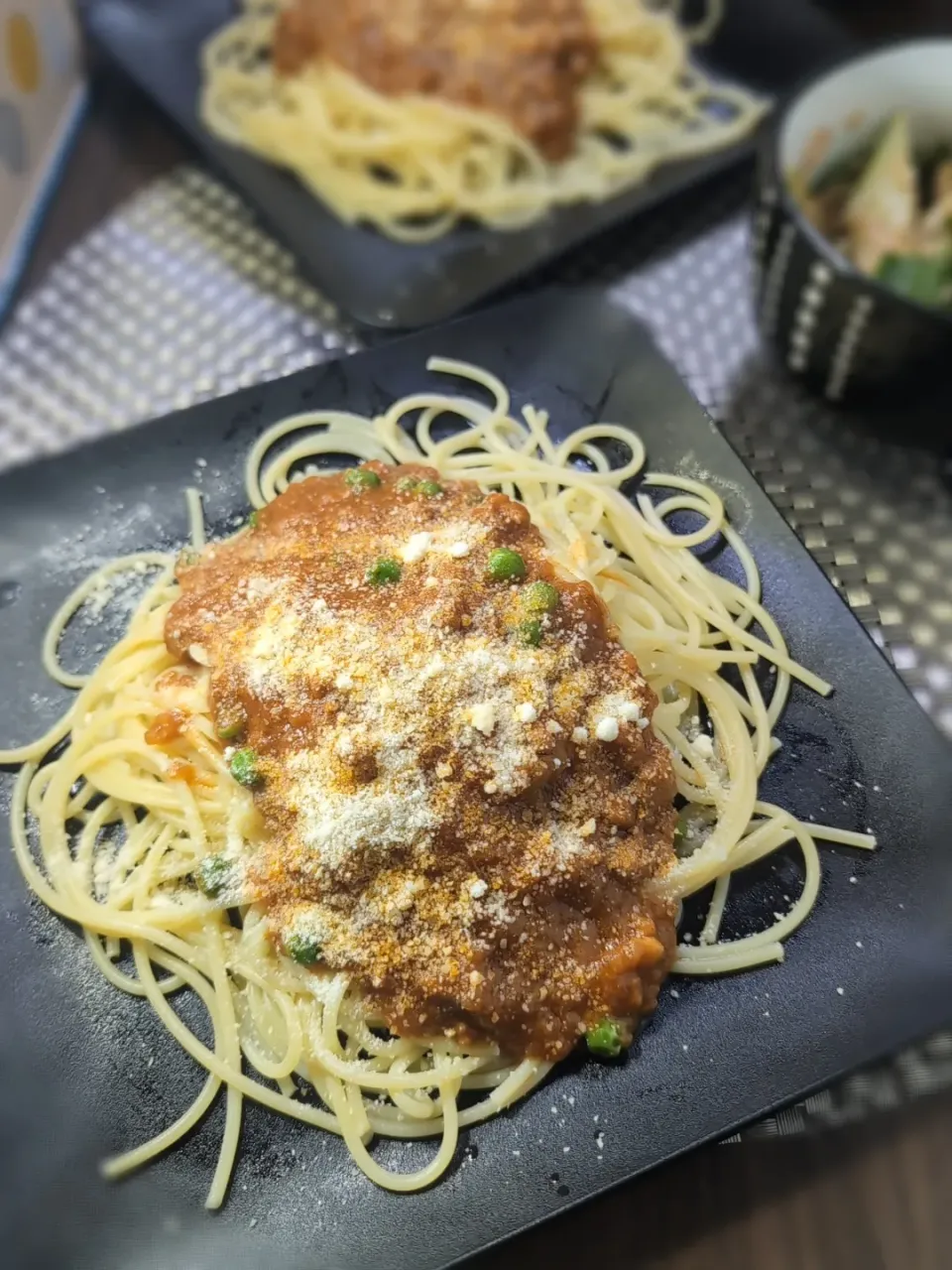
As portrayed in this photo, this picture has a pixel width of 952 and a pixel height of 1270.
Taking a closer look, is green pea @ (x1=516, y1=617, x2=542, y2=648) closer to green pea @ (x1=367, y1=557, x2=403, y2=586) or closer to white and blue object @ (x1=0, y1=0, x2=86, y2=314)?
green pea @ (x1=367, y1=557, x2=403, y2=586)

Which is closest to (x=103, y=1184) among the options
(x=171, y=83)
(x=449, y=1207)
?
(x=449, y=1207)

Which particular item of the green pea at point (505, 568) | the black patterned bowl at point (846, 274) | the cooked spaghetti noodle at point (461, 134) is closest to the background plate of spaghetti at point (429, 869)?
the green pea at point (505, 568)

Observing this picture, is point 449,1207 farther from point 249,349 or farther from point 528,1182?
point 249,349

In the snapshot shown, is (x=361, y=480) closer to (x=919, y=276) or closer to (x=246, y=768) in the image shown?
(x=246, y=768)

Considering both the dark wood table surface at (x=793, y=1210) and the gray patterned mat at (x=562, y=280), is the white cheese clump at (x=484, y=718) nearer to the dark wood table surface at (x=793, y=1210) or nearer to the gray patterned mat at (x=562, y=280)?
the dark wood table surface at (x=793, y=1210)

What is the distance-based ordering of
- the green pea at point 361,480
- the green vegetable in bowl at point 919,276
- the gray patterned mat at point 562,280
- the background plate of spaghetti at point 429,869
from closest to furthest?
the background plate of spaghetti at point 429,869, the green pea at point 361,480, the green vegetable in bowl at point 919,276, the gray patterned mat at point 562,280

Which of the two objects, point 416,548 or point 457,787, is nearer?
point 457,787

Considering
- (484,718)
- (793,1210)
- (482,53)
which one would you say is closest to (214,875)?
(484,718)
